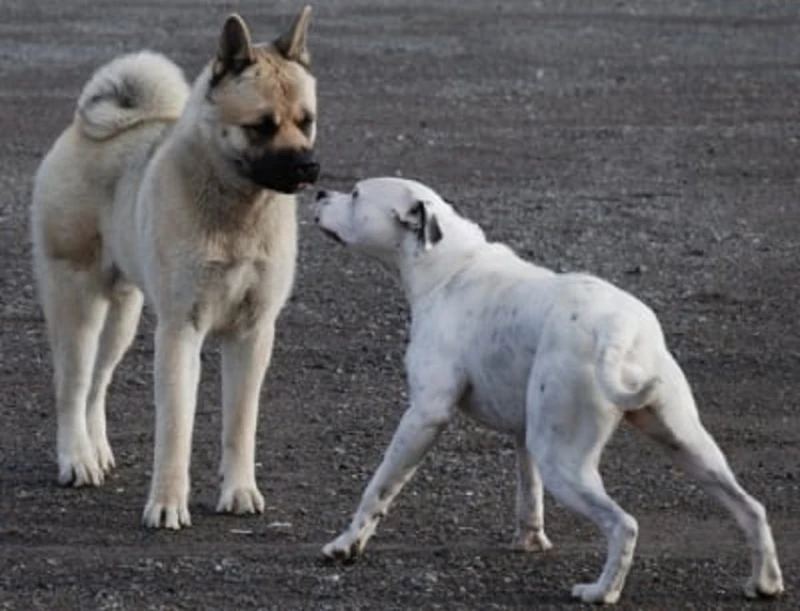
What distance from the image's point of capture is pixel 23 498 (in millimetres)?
9562

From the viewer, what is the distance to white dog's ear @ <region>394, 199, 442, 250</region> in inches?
352

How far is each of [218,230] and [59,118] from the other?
11.2 meters

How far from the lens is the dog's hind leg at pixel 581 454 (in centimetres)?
781

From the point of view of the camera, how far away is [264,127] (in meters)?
9.29

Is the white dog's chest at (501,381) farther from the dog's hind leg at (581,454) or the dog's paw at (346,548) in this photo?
the dog's paw at (346,548)

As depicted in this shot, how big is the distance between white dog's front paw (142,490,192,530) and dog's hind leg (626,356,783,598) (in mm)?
1936

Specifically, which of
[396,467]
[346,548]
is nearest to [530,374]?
[396,467]

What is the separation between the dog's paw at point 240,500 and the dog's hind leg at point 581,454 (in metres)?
1.74

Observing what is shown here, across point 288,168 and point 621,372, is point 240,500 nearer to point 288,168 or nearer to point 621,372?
point 288,168

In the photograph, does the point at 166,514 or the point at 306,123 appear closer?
the point at 166,514

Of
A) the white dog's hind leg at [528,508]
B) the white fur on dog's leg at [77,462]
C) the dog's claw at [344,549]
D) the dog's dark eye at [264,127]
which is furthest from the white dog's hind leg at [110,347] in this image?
the white dog's hind leg at [528,508]

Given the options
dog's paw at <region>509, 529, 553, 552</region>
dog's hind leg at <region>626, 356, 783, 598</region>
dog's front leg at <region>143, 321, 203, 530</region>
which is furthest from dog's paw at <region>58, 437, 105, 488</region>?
dog's hind leg at <region>626, 356, 783, 598</region>

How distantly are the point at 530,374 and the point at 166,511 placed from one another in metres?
1.71

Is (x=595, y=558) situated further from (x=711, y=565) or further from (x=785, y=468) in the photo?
(x=785, y=468)
